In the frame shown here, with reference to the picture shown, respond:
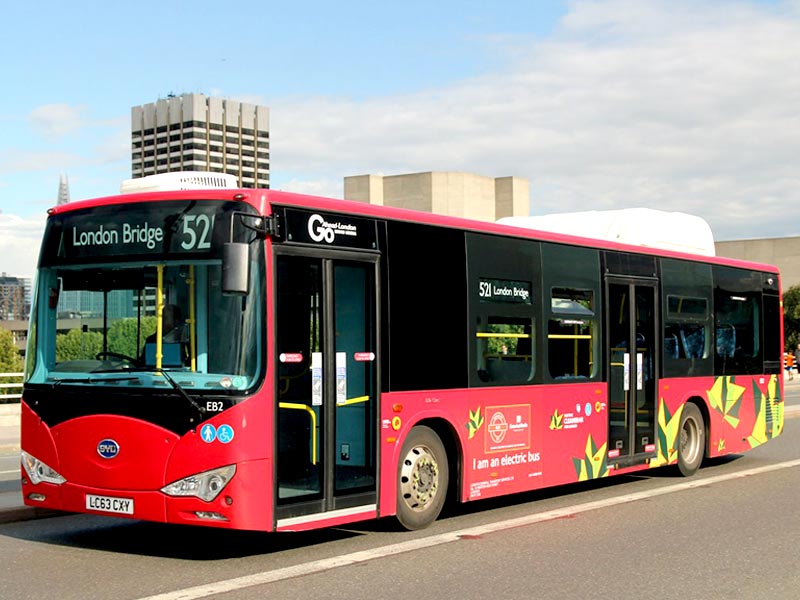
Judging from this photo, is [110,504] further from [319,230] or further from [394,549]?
[319,230]

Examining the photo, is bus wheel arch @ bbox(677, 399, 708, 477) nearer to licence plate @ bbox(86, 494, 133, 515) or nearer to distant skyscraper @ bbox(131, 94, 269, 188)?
distant skyscraper @ bbox(131, 94, 269, 188)

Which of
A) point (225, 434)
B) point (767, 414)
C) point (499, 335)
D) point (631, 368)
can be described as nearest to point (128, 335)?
point (225, 434)

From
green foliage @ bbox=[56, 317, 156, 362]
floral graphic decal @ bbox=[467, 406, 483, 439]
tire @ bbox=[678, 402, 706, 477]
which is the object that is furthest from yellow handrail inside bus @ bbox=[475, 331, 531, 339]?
tire @ bbox=[678, 402, 706, 477]

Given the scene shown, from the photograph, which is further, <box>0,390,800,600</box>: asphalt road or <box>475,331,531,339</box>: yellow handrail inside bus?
<box>475,331,531,339</box>: yellow handrail inside bus

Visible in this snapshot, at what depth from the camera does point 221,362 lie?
900 centimetres

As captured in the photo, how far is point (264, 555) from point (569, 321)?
5268mm

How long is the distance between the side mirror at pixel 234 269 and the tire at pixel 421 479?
268cm

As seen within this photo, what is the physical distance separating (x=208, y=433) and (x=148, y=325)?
1.05m

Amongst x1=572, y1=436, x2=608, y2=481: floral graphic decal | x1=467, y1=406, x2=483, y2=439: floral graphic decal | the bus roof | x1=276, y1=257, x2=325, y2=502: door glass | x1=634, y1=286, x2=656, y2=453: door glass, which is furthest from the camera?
x1=634, y1=286, x2=656, y2=453: door glass

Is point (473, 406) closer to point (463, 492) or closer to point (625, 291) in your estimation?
point (463, 492)

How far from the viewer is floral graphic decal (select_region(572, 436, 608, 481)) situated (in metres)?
13.4

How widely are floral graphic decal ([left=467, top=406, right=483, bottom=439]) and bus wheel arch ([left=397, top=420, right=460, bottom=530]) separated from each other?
0.77 ft

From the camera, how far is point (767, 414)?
18156 mm

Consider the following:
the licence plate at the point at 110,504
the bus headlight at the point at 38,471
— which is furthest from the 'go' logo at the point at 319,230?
the bus headlight at the point at 38,471
